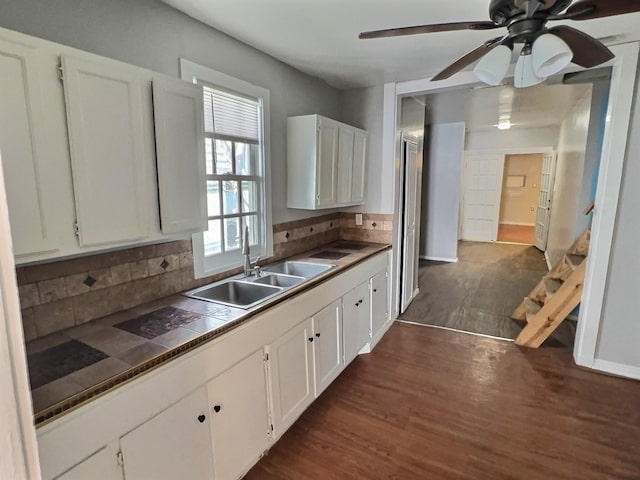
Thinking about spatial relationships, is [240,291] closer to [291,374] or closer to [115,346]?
[291,374]

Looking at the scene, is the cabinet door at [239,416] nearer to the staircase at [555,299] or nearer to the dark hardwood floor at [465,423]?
the dark hardwood floor at [465,423]

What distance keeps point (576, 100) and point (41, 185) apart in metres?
6.00

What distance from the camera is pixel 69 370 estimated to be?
3.89ft

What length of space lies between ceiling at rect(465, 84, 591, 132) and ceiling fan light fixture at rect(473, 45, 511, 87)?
2.09 meters

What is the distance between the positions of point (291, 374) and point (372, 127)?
8.17ft

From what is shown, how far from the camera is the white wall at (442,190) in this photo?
6242 millimetres

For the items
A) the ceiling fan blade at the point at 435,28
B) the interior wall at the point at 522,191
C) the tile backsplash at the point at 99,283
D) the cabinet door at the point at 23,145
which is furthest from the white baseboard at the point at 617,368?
the interior wall at the point at 522,191

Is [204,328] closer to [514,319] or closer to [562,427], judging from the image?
[562,427]

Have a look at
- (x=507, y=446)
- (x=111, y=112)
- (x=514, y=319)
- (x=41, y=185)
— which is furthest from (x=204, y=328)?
(x=514, y=319)

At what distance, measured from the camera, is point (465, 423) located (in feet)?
7.20

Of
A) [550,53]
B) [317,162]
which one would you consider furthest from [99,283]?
[550,53]

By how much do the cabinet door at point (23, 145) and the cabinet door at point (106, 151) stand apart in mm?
96

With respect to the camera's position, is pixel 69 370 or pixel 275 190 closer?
pixel 69 370

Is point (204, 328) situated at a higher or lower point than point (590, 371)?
higher
